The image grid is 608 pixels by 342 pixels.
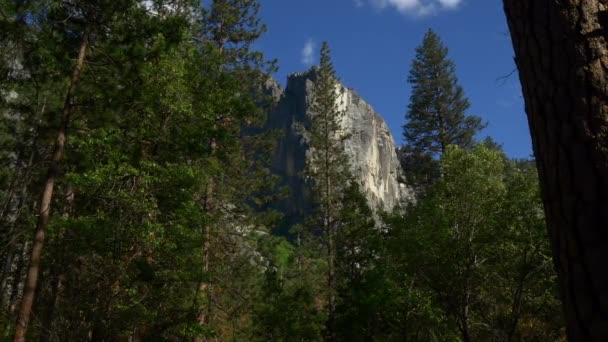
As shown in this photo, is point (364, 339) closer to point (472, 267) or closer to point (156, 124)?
point (472, 267)

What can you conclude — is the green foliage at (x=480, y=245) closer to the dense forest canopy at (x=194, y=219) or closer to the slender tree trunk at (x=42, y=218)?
the dense forest canopy at (x=194, y=219)

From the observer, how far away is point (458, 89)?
29438mm

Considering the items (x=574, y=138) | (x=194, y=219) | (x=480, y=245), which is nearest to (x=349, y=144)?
(x=480, y=245)

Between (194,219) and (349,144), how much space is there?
67.3 metres

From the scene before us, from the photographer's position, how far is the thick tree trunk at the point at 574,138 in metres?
1.35

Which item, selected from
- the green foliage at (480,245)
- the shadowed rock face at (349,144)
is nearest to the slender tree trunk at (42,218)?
the green foliage at (480,245)

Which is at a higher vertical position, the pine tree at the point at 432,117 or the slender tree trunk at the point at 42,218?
the pine tree at the point at 432,117

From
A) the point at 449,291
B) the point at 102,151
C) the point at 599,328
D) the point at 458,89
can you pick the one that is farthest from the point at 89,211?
the point at 458,89

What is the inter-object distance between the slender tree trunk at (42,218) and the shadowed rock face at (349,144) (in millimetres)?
68084

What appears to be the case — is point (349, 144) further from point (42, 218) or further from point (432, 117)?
point (42, 218)

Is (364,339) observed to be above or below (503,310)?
below

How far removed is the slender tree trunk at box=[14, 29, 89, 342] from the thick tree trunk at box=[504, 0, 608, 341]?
7.90m

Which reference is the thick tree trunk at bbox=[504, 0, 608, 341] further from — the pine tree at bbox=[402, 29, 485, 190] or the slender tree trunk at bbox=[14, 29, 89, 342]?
the pine tree at bbox=[402, 29, 485, 190]

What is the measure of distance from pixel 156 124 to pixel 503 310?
1182cm
